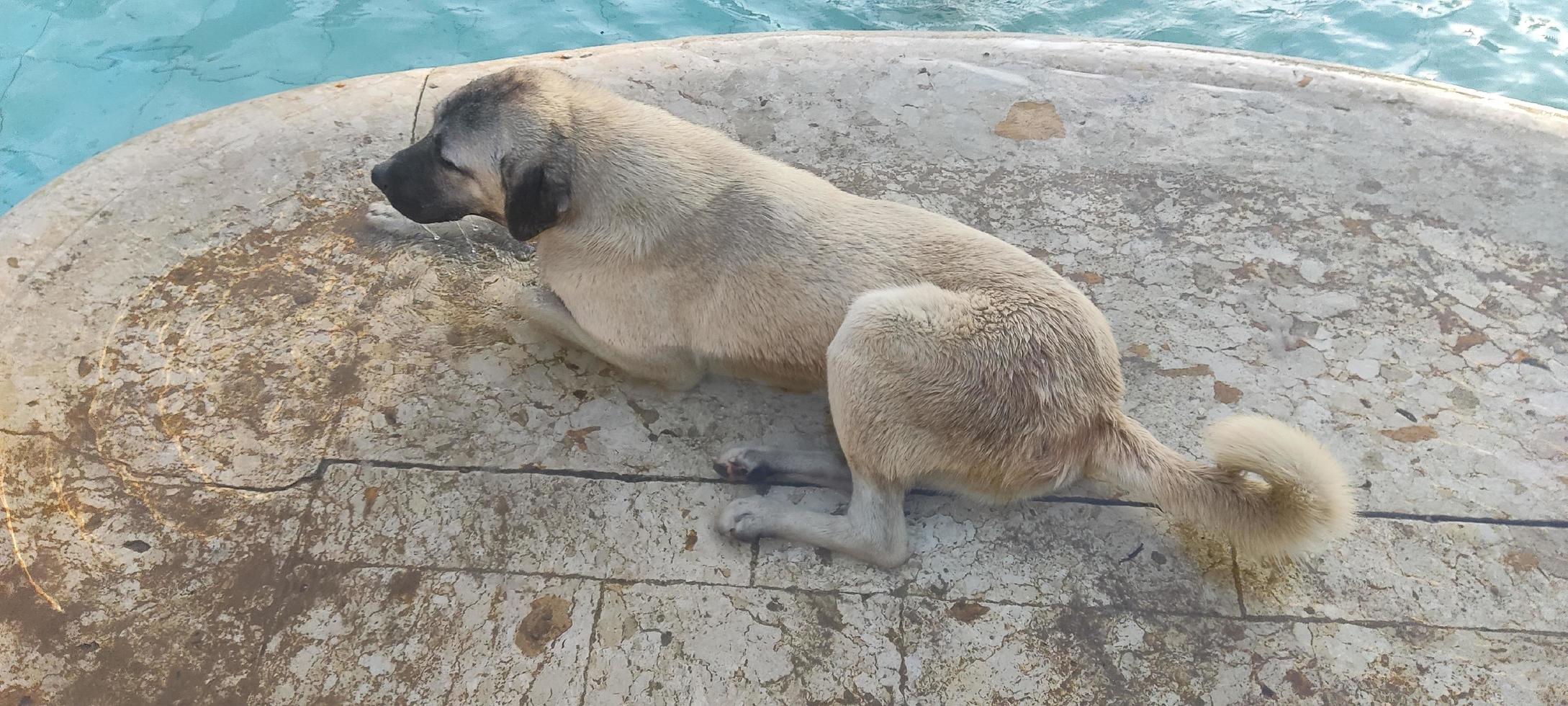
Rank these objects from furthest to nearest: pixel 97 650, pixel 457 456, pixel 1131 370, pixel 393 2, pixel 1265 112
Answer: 1. pixel 393 2
2. pixel 1265 112
3. pixel 1131 370
4. pixel 457 456
5. pixel 97 650

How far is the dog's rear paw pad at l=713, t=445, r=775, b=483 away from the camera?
279cm

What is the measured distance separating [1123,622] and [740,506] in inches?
46.4

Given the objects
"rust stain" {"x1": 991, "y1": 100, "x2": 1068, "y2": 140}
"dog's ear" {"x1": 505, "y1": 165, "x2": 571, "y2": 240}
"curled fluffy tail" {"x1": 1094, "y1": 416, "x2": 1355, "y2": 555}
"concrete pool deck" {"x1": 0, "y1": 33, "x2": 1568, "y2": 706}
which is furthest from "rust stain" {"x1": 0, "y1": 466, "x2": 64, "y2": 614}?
"rust stain" {"x1": 991, "y1": 100, "x2": 1068, "y2": 140}

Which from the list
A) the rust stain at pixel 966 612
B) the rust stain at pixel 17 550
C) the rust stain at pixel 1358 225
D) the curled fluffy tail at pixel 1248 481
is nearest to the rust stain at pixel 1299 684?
the curled fluffy tail at pixel 1248 481

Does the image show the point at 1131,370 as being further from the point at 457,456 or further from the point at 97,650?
the point at 97,650

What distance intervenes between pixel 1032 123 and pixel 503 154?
2659 millimetres

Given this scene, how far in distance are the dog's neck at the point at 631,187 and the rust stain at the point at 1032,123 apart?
191 cm

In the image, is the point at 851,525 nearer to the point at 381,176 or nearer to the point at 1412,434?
the point at 381,176

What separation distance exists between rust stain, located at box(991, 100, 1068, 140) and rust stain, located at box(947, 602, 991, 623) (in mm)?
2455

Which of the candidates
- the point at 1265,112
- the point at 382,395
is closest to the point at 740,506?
the point at 382,395

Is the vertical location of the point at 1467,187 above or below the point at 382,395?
above

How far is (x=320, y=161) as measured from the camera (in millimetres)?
3793

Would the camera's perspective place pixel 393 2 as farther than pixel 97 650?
Yes

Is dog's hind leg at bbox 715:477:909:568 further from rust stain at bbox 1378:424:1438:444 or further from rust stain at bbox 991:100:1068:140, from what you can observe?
rust stain at bbox 991:100:1068:140
